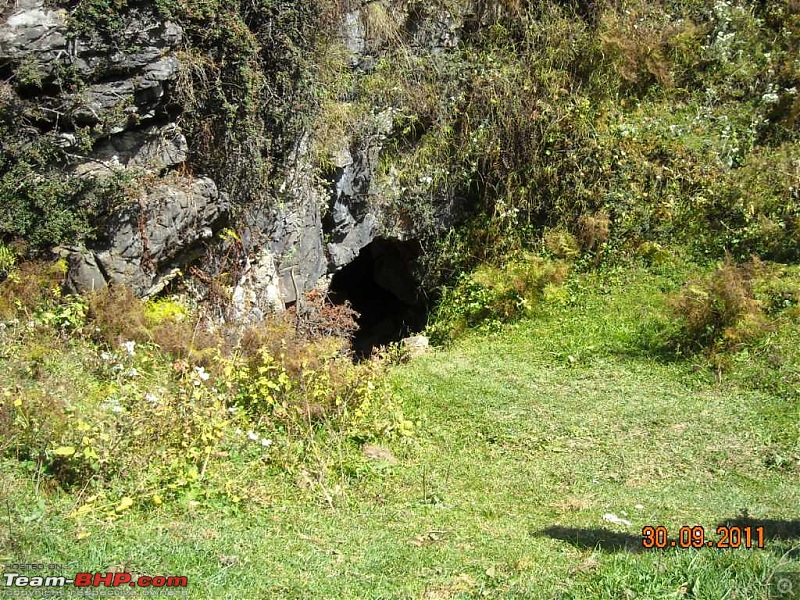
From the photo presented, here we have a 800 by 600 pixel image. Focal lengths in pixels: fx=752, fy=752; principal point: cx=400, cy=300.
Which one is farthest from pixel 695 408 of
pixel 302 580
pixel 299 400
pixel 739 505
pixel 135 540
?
pixel 135 540

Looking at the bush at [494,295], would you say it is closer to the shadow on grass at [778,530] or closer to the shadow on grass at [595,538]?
the shadow on grass at [778,530]

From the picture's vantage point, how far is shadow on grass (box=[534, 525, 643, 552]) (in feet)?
17.3

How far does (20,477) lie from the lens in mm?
5523

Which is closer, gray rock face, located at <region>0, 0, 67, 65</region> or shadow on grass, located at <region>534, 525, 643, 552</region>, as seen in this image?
shadow on grass, located at <region>534, 525, 643, 552</region>

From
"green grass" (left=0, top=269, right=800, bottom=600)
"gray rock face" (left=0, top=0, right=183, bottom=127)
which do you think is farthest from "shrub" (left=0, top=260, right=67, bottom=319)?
"green grass" (left=0, top=269, right=800, bottom=600)

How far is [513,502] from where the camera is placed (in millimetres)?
6629

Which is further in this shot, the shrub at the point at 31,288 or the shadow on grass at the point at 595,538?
the shrub at the point at 31,288

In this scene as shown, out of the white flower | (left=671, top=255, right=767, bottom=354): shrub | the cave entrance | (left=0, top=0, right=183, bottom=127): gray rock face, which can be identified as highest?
the white flower

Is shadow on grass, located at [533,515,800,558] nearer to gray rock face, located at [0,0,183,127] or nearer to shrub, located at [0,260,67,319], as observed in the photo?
shrub, located at [0,260,67,319]

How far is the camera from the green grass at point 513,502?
4656mm

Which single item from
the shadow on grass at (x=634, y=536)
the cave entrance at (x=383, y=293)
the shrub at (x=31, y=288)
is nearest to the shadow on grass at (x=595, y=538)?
the shadow on grass at (x=634, y=536)

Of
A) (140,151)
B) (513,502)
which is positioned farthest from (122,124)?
(513,502)

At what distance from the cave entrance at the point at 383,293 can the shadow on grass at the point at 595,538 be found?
8621 millimetres

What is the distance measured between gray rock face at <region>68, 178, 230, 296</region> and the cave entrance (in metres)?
4.72
